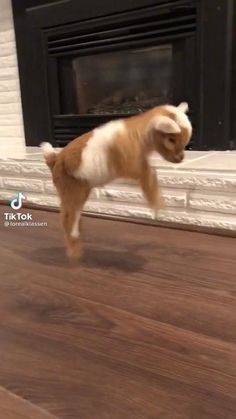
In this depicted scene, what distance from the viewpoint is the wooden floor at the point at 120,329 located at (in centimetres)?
49

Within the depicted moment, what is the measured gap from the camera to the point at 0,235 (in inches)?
45.6

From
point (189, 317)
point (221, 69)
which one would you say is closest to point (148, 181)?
point (189, 317)

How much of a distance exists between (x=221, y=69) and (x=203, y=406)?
4.10ft

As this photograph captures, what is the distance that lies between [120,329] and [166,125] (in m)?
0.34

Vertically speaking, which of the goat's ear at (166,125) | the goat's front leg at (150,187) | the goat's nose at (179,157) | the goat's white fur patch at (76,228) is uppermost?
the goat's ear at (166,125)

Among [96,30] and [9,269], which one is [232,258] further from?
[96,30]

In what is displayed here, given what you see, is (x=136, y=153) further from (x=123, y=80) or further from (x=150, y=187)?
(x=123, y=80)

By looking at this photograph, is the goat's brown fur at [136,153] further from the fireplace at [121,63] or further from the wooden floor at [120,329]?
Answer: the fireplace at [121,63]

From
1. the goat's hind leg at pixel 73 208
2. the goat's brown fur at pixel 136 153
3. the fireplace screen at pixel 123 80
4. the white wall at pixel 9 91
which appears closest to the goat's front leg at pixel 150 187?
the goat's brown fur at pixel 136 153

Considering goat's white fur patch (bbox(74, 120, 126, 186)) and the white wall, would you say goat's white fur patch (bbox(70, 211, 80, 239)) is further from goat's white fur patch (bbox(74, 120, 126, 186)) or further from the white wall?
the white wall

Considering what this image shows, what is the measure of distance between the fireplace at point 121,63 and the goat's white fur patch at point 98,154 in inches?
36.2

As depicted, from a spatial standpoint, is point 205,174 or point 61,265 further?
point 205,174

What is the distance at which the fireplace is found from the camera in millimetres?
1442

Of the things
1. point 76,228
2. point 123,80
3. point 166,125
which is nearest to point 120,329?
point 76,228
